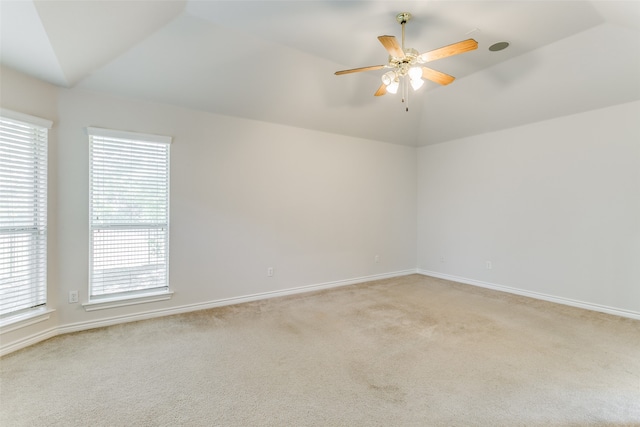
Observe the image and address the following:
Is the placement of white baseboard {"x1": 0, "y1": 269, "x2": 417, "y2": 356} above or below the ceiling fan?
below

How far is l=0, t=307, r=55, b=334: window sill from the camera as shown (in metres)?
2.46

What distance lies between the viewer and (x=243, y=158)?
389 cm

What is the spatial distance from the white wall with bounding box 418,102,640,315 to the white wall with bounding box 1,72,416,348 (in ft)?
3.08

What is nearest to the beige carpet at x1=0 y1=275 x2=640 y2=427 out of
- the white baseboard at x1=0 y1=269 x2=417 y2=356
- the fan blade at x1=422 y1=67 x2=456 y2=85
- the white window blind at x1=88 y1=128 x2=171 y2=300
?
the white baseboard at x1=0 y1=269 x2=417 y2=356

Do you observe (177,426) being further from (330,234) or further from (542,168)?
(542,168)

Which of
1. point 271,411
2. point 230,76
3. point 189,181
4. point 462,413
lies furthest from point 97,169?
point 462,413

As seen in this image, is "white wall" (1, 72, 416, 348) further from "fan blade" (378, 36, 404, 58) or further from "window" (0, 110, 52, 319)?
"fan blade" (378, 36, 404, 58)

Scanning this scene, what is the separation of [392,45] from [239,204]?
8.63 feet

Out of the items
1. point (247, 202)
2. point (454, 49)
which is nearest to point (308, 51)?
point (454, 49)

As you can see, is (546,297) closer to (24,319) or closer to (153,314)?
(153,314)

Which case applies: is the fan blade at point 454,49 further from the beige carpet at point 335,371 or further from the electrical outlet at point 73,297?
the electrical outlet at point 73,297

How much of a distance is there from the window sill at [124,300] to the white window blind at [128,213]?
67mm

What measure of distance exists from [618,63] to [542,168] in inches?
55.9

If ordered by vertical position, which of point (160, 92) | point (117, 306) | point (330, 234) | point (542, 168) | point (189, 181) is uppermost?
point (160, 92)
